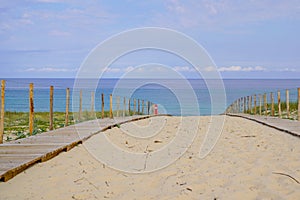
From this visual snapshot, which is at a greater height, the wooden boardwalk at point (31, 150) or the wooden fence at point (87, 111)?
the wooden fence at point (87, 111)

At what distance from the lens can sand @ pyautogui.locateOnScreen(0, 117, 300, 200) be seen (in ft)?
15.6

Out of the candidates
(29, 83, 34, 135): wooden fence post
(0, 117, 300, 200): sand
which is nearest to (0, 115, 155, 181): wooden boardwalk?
(0, 117, 300, 200): sand

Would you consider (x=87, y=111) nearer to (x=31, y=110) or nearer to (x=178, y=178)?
(x=31, y=110)

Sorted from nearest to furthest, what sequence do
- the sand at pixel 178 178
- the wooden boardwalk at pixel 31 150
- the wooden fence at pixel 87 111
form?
the sand at pixel 178 178 → the wooden boardwalk at pixel 31 150 → the wooden fence at pixel 87 111

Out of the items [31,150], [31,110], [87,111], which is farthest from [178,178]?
[87,111]

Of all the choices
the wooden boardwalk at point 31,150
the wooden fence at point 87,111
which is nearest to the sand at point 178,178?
the wooden boardwalk at point 31,150

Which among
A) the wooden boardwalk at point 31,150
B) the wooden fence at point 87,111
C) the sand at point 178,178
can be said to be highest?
the wooden fence at point 87,111

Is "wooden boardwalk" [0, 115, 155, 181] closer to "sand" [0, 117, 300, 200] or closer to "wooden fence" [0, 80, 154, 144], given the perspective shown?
"sand" [0, 117, 300, 200]

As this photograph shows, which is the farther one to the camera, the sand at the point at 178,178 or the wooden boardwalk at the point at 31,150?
the wooden boardwalk at the point at 31,150

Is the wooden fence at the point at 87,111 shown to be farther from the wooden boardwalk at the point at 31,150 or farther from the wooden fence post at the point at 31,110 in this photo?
the wooden boardwalk at the point at 31,150

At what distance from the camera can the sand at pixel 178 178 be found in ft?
15.6

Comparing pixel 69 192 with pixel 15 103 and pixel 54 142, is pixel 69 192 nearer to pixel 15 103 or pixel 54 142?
pixel 54 142

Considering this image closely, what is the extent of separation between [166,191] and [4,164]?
2181 millimetres

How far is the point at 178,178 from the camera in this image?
556cm
